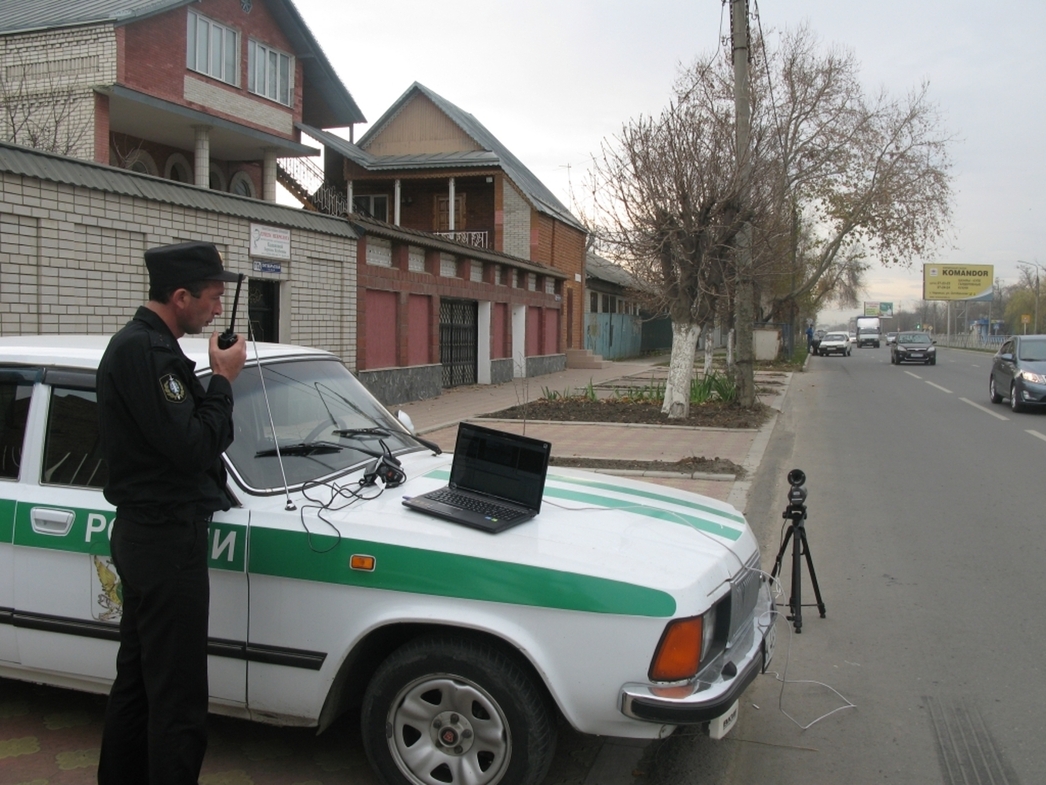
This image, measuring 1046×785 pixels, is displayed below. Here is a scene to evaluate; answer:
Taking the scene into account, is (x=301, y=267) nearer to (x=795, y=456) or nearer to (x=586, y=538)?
(x=795, y=456)

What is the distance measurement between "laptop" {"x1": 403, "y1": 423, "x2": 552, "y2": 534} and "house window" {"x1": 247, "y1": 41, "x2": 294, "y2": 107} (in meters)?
21.1

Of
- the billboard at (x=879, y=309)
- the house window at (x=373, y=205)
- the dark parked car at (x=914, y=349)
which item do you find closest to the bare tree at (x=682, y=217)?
the house window at (x=373, y=205)

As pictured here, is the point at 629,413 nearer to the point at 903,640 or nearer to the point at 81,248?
the point at 81,248

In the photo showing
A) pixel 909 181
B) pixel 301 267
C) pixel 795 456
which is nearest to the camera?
pixel 795 456

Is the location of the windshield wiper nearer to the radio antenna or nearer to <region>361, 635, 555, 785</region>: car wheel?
the radio antenna

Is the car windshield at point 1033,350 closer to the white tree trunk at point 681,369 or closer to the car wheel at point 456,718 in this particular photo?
the white tree trunk at point 681,369

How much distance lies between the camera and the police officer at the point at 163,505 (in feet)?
8.86

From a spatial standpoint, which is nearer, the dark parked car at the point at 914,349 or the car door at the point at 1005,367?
the car door at the point at 1005,367

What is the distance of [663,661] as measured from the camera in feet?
9.50

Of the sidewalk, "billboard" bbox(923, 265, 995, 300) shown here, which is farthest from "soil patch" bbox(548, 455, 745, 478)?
"billboard" bbox(923, 265, 995, 300)

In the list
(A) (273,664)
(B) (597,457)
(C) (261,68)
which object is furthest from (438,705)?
(C) (261,68)

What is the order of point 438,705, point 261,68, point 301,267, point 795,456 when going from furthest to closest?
point 261,68 < point 301,267 < point 795,456 < point 438,705

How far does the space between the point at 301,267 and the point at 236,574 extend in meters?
13.0

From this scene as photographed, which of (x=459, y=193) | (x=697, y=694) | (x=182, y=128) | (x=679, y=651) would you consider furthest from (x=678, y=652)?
(x=459, y=193)
